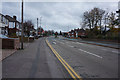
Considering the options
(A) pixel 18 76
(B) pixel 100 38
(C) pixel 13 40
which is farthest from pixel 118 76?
(B) pixel 100 38

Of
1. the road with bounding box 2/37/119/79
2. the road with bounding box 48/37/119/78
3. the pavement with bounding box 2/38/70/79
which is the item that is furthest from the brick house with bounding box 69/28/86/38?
the pavement with bounding box 2/38/70/79

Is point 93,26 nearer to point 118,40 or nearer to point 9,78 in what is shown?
point 118,40

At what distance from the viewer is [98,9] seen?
52188 millimetres

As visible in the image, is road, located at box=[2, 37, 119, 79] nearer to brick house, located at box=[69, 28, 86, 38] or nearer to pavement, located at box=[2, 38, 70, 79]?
pavement, located at box=[2, 38, 70, 79]

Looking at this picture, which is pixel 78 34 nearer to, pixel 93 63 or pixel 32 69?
pixel 93 63

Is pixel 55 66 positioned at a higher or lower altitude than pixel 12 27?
lower

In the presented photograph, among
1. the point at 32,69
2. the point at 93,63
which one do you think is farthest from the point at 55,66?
the point at 93,63

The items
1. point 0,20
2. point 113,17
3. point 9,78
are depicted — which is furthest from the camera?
point 113,17

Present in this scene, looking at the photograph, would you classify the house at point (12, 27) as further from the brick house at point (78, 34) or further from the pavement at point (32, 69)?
the pavement at point (32, 69)

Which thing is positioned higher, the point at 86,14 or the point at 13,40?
the point at 86,14

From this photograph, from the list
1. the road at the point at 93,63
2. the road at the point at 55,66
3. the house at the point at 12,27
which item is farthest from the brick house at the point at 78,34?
the road at the point at 55,66

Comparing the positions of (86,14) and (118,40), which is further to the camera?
(86,14)

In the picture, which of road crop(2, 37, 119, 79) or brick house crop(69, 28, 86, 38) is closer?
road crop(2, 37, 119, 79)

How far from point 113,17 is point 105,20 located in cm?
332
